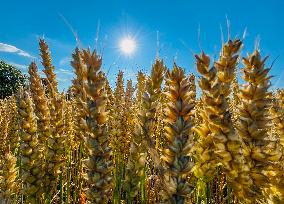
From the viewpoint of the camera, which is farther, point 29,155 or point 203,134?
point 29,155

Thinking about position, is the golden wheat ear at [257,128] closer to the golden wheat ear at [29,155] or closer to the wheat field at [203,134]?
the wheat field at [203,134]

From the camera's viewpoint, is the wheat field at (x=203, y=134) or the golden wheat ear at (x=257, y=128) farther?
the golden wheat ear at (x=257, y=128)

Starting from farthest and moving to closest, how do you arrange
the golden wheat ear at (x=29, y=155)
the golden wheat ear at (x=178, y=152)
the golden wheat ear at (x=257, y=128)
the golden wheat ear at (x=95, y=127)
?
1. the golden wheat ear at (x=29, y=155)
2. the golden wheat ear at (x=95, y=127)
3. the golden wheat ear at (x=257, y=128)
4. the golden wheat ear at (x=178, y=152)

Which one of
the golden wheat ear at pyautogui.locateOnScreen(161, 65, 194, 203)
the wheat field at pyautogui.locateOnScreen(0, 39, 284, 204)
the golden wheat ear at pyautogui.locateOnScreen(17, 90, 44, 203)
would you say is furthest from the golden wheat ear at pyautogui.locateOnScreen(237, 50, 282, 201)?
the golden wheat ear at pyautogui.locateOnScreen(17, 90, 44, 203)

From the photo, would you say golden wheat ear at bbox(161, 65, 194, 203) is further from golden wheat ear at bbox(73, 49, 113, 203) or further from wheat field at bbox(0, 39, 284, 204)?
golden wheat ear at bbox(73, 49, 113, 203)

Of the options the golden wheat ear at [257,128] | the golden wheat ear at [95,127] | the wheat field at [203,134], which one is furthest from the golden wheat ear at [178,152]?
the golden wheat ear at [95,127]

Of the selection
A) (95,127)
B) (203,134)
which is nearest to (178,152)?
(203,134)

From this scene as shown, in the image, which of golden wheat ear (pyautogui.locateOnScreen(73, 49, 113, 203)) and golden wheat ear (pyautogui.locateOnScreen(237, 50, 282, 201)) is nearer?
golden wheat ear (pyautogui.locateOnScreen(237, 50, 282, 201))

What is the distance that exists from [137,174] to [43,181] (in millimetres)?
843

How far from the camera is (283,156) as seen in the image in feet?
6.83

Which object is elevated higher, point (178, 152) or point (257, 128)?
point (257, 128)

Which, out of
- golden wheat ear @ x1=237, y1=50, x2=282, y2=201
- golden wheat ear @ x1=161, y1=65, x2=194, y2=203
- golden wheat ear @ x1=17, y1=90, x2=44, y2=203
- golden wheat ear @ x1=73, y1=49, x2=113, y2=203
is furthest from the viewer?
golden wheat ear @ x1=17, y1=90, x2=44, y2=203

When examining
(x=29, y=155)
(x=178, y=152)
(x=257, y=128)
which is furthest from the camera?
(x=29, y=155)

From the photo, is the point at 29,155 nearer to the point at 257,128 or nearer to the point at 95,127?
the point at 95,127
